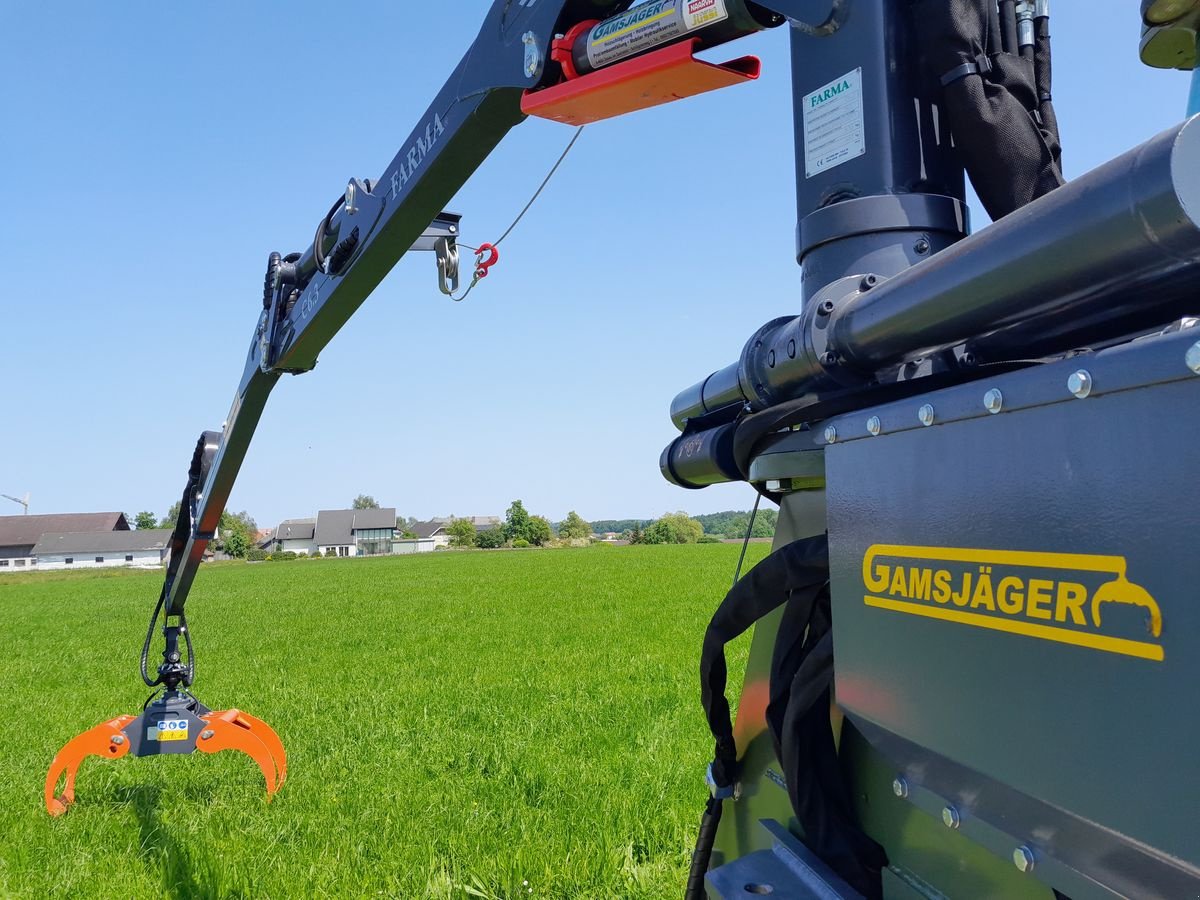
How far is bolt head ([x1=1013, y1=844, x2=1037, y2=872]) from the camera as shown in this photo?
38.5 inches

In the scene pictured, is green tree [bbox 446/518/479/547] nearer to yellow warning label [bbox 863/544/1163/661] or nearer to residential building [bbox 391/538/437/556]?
residential building [bbox 391/538/437/556]

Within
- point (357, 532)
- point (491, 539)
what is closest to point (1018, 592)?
point (491, 539)

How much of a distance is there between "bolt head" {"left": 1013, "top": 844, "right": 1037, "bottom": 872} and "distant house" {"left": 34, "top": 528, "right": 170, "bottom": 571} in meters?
95.7

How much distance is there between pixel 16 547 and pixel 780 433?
346 feet

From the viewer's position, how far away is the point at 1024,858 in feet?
3.23

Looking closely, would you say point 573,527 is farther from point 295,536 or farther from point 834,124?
point 834,124

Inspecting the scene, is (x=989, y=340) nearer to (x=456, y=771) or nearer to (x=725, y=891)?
(x=725, y=891)

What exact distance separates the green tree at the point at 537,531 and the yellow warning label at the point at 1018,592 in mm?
97742

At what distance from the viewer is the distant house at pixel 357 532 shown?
10244 centimetres

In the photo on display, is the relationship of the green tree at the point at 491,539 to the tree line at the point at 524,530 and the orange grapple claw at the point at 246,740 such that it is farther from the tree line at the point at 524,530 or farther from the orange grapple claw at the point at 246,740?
the orange grapple claw at the point at 246,740

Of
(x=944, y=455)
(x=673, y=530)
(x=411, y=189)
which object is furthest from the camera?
(x=673, y=530)

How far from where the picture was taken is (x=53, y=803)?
5086mm

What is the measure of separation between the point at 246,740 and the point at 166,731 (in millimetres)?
386

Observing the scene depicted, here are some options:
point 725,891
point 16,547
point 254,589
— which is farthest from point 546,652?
point 16,547
